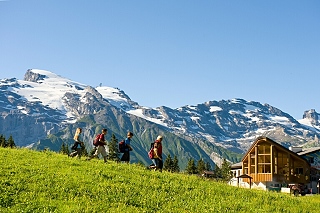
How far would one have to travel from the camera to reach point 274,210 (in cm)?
2123

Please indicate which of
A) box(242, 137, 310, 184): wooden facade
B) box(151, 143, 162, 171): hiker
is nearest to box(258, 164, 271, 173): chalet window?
box(242, 137, 310, 184): wooden facade

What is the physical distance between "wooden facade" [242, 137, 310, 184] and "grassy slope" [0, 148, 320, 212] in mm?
38559

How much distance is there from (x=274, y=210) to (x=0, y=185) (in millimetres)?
12555

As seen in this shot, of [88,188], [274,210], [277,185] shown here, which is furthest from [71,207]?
[277,185]

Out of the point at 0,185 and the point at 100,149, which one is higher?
the point at 100,149

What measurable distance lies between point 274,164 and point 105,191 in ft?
160

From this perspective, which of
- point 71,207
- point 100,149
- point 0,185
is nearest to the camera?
point 71,207

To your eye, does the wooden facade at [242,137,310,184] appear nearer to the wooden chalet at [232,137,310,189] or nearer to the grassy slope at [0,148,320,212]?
the wooden chalet at [232,137,310,189]

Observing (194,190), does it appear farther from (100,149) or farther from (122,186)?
(100,149)

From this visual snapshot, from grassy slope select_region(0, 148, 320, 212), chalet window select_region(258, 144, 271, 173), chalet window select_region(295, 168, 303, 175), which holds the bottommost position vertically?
grassy slope select_region(0, 148, 320, 212)

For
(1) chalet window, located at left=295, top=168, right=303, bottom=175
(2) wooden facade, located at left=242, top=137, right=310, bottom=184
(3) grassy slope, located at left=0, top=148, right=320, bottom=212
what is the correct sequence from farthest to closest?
(1) chalet window, located at left=295, top=168, right=303, bottom=175, (2) wooden facade, located at left=242, top=137, right=310, bottom=184, (3) grassy slope, located at left=0, top=148, right=320, bottom=212

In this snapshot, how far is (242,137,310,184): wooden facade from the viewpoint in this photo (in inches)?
2491

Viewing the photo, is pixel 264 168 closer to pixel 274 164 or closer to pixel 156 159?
pixel 274 164

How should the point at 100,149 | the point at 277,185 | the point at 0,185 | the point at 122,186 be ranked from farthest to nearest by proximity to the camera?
the point at 277,185 < the point at 100,149 < the point at 122,186 < the point at 0,185
